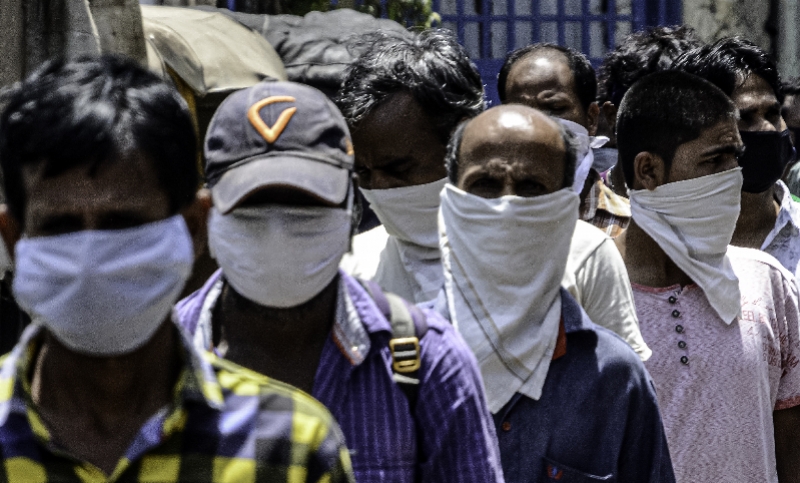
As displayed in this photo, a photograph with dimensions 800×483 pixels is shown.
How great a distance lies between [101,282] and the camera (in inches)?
Result: 66.6

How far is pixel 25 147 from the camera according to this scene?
5.72 feet

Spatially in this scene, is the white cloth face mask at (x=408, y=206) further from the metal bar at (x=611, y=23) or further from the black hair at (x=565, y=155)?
the metal bar at (x=611, y=23)

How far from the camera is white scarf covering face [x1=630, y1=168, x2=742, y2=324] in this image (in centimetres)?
385

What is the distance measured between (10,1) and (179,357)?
234cm

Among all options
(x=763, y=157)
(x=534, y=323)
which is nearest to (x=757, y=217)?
(x=763, y=157)

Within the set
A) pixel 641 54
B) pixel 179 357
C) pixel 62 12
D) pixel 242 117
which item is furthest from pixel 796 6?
pixel 179 357

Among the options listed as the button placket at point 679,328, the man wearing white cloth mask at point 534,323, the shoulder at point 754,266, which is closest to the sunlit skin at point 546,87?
the shoulder at point 754,266

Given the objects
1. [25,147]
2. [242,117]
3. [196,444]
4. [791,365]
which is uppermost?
[25,147]

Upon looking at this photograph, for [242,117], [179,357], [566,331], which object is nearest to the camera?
[179,357]

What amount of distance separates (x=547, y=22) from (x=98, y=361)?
7.00 metres

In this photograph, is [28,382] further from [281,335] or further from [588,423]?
[588,423]

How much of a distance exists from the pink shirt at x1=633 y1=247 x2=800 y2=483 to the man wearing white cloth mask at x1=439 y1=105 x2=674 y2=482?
0.94 meters

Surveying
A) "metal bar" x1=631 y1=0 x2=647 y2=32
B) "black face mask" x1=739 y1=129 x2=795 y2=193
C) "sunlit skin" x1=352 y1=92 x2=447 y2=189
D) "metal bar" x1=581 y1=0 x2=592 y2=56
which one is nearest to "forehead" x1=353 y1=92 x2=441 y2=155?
"sunlit skin" x1=352 y1=92 x2=447 y2=189

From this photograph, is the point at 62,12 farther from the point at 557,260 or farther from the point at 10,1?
the point at 557,260
